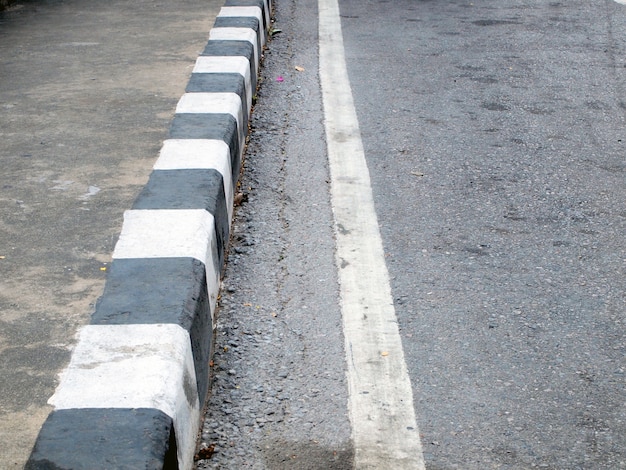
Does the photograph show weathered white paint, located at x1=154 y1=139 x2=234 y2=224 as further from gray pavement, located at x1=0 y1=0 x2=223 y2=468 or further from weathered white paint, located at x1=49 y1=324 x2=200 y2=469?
weathered white paint, located at x1=49 y1=324 x2=200 y2=469

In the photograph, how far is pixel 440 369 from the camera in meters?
2.86

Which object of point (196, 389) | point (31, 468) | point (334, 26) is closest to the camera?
point (31, 468)

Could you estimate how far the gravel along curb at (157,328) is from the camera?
2.09m

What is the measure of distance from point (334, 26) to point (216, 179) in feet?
14.6

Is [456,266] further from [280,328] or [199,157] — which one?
[199,157]

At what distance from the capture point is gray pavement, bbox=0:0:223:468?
2.54 m

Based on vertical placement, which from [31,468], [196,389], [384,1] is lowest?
[384,1]

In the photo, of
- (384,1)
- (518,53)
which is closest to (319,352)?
(518,53)

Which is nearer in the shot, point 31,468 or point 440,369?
point 31,468

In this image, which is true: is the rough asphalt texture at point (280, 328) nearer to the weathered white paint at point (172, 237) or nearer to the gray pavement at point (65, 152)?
the weathered white paint at point (172, 237)

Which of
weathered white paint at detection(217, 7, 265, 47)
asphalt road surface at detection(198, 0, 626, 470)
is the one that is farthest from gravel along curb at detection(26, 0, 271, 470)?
weathered white paint at detection(217, 7, 265, 47)

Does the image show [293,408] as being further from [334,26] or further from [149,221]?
[334,26]

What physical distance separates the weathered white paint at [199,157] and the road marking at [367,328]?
510 millimetres

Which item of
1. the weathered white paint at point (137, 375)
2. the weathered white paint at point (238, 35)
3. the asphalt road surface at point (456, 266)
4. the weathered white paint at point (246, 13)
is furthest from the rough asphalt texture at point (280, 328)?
the weathered white paint at point (246, 13)
